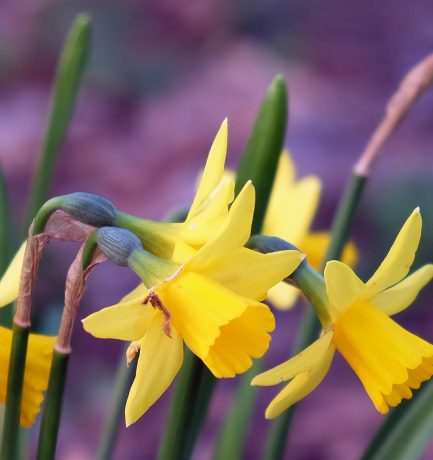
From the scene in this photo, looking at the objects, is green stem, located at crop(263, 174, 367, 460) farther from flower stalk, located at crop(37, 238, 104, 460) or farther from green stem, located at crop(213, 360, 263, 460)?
flower stalk, located at crop(37, 238, 104, 460)

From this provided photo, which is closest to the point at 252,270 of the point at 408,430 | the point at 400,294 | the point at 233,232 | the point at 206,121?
the point at 233,232

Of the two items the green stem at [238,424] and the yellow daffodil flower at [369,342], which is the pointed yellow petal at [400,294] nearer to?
the yellow daffodil flower at [369,342]

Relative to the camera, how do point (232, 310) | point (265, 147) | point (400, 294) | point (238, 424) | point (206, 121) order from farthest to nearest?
point (206, 121) → point (238, 424) → point (265, 147) → point (400, 294) → point (232, 310)

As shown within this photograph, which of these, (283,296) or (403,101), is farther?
(283,296)

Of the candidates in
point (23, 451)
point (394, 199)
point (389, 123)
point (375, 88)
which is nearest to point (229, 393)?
point (394, 199)

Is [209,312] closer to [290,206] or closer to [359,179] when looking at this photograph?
[359,179]

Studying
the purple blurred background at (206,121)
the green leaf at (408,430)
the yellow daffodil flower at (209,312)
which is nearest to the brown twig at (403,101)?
the green leaf at (408,430)

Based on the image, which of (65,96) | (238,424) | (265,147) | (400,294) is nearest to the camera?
(400,294)
